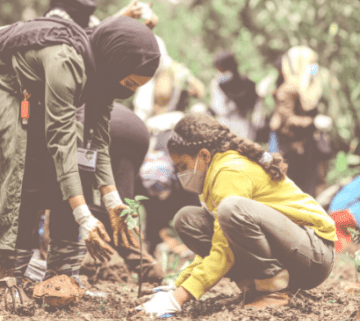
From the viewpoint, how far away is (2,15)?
434 inches

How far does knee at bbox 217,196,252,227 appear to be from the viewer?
224cm

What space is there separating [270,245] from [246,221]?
0.73 ft

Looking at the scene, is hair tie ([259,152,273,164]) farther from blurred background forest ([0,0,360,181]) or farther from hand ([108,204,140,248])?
blurred background forest ([0,0,360,181])

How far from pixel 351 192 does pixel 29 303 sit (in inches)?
104

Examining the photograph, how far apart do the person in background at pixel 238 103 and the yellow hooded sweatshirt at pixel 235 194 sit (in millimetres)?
2770

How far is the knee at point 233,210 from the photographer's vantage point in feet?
7.34

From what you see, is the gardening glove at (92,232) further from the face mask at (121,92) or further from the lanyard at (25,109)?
the face mask at (121,92)

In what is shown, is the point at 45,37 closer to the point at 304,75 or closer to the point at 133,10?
the point at 133,10

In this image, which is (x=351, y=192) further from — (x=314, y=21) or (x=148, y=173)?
(x=314, y=21)

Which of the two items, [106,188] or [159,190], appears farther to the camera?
[159,190]

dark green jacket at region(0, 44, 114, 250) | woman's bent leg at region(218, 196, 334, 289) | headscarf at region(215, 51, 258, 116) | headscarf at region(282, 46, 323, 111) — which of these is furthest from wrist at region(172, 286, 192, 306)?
headscarf at region(282, 46, 323, 111)

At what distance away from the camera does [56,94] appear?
216 centimetres

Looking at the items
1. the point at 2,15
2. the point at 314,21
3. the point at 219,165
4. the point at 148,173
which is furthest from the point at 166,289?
the point at 2,15

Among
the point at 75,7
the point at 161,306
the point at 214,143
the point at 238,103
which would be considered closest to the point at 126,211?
the point at 161,306
